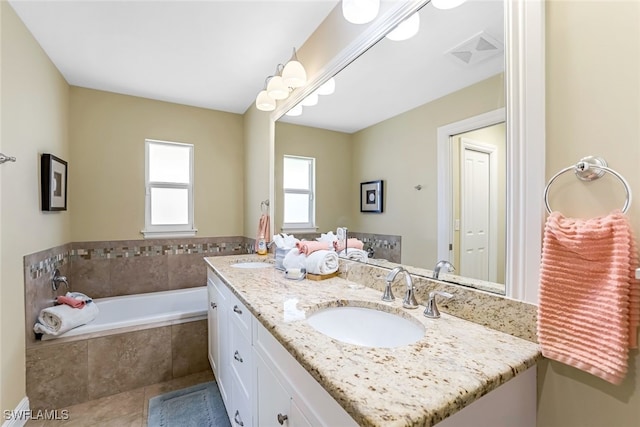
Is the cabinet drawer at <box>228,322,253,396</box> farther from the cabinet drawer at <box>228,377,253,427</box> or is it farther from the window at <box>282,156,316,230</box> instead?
the window at <box>282,156,316,230</box>

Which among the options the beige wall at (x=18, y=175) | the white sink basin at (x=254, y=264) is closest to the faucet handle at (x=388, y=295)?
the white sink basin at (x=254, y=264)

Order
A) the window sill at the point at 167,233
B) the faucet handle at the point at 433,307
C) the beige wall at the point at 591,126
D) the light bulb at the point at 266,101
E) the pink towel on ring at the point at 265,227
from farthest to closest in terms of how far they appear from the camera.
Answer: the window sill at the point at 167,233
the pink towel on ring at the point at 265,227
the light bulb at the point at 266,101
the faucet handle at the point at 433,307
the beige wall at the point at 591,126

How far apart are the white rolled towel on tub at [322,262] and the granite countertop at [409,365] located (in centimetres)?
47

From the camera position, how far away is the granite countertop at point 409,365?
0.53m

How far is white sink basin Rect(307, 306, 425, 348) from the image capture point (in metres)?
0.99

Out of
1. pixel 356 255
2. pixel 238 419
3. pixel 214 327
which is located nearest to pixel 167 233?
pixel 214 327

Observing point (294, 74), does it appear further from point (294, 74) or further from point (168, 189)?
point (168, 189)

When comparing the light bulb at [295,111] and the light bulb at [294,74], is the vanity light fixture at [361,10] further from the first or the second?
the light bulb at [295,111]

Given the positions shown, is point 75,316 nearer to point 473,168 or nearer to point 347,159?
point 347,159

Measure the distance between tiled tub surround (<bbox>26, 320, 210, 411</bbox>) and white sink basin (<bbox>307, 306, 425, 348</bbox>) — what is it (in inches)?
66.4

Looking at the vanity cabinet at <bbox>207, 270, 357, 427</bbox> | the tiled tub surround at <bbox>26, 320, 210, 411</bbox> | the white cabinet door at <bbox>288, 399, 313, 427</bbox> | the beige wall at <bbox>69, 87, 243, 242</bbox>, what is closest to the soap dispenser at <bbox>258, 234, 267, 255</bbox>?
the vanity cabinet at <bbox>207, 270, 357, 427</bbox>

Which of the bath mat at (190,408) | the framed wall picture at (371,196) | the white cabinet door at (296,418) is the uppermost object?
the framed wall picture at (371,196)

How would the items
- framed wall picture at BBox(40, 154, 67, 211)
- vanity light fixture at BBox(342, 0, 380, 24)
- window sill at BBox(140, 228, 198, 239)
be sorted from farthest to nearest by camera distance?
window sill at BBox(140, 228, 198, 239) < framed wall picture at BBox(40, 154, 67, 211) < vanity light fixture at BBox(342, 0, 380, 24)

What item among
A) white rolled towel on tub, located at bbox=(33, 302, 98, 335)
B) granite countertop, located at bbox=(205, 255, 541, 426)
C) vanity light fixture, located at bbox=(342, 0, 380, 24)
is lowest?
white rolled towel on tub, located at bbox=(33, 302, 98, 335)
